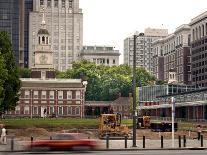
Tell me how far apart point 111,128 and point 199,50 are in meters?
128

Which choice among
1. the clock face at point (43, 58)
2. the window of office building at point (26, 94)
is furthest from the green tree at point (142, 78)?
the window of office building at point (26, 94)

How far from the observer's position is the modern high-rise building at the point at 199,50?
597 ft

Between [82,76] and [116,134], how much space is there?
113m

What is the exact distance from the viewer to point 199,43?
18850cm

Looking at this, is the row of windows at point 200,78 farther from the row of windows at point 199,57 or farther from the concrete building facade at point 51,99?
the concrete building facade at point 51,99

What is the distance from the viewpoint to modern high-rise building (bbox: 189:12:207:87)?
182m

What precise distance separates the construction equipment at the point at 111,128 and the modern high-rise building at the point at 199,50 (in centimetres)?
11589

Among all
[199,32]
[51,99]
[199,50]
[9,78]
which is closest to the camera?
[9,78]

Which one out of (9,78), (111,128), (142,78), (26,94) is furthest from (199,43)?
(111,128)

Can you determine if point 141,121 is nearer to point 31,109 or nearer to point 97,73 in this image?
point 31,109

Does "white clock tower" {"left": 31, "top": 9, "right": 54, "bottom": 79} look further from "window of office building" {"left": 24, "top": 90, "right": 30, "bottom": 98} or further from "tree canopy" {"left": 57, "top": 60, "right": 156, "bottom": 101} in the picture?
"tree canopy" {"left": 57, "top": 60, "right": 156, "bottom": 101}

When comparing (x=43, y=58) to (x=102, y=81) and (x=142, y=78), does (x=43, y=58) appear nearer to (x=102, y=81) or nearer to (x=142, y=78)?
(x=102, y=81)

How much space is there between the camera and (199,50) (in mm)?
187750

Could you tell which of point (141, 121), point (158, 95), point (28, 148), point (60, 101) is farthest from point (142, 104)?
point (28, 148)
